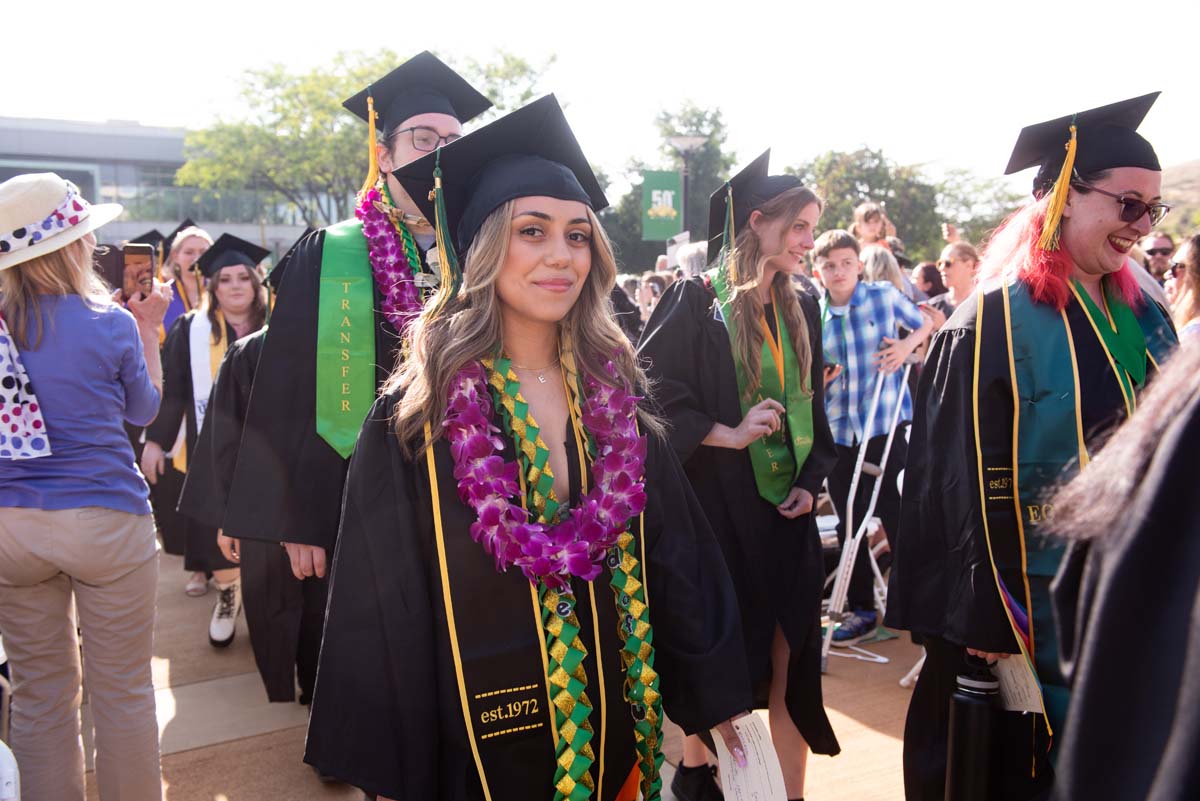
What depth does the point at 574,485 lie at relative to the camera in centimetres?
207

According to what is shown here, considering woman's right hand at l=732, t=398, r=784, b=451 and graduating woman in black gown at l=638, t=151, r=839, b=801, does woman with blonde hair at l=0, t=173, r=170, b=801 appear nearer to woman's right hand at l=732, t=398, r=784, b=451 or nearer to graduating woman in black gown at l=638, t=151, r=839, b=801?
graduating woman in black gown at l=638, t=151, r=839, b=801

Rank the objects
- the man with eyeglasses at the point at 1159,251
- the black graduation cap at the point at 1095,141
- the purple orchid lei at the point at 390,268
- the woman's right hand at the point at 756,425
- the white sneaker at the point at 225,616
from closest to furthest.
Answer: the black graduation cap at the point at 1095,141 → the purple orchid lei at the point at 390,268 → the woman's right hand at the point at 756,425 → the white sneaker at the point at 225,616 → the man with eyeglasses at the point at 1159,251

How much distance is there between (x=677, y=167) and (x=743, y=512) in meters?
46.9

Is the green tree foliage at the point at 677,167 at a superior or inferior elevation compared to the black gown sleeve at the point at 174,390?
superior

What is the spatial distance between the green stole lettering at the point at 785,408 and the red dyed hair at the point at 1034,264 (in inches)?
30.1

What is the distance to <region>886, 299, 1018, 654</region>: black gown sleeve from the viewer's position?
2538 millimetres

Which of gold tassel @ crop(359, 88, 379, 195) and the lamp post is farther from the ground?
the lamp post

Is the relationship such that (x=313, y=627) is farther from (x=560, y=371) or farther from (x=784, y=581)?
(x=560, y=371)

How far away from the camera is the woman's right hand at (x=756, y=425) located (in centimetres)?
316

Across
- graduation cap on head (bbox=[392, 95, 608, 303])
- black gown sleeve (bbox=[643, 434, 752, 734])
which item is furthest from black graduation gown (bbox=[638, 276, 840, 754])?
graduation cap on head (bbox=[392, 95, 608, 303])

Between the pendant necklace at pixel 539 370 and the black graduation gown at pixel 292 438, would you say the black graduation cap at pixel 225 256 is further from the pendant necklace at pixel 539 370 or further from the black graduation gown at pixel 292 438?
the pendant necklace at pixel 539 370

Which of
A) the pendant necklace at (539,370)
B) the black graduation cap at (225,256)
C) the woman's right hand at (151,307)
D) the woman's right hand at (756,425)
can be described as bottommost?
the woman's right hand at (756,425)

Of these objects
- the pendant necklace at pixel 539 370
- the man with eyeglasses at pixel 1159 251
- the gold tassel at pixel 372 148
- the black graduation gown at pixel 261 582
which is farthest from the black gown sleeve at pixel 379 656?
the man with eyeglasses at pixel 1159 251

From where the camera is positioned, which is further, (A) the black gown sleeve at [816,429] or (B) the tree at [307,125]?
(B) the tree at [307,125]
